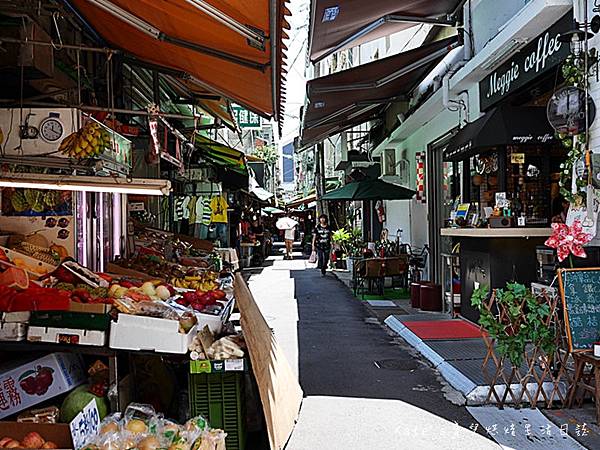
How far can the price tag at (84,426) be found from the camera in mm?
3568

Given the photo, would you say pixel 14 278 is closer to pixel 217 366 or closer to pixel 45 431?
pixel 45 431

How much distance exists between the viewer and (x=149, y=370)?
538cm

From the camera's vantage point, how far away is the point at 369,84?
12680 millimetres

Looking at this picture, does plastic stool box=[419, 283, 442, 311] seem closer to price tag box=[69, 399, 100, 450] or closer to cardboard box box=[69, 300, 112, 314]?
cardboard box box=[69, 300, 112, 314]

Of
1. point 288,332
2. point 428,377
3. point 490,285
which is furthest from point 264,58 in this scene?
point 288,332

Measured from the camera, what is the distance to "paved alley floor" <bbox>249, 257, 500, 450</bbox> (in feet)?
17.3

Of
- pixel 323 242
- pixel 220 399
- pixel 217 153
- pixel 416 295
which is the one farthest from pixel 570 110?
pixel 323 242

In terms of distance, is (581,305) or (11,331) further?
(581,305)

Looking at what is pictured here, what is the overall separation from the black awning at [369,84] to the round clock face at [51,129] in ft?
21.3

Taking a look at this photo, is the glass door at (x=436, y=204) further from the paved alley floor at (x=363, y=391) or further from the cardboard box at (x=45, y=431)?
the cardboard box at (x=45, y=431)

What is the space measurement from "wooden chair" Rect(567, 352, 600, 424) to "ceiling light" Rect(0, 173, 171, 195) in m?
4.33

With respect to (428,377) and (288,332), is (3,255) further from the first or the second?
(288,332)

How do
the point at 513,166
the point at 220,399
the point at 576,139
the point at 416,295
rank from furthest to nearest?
the point at 416,295
the point at 513,166
the point at 576,139
the point at 220,399

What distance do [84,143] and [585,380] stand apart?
5.09 metres
